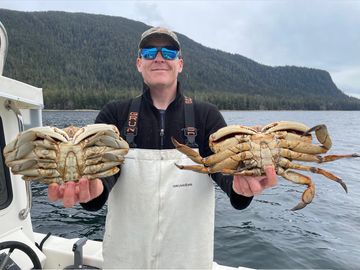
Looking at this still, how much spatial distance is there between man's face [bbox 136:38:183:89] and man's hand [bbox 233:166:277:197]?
140cm

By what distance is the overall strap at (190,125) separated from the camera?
407cm

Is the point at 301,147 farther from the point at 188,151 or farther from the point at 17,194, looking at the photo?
the point at 17,194

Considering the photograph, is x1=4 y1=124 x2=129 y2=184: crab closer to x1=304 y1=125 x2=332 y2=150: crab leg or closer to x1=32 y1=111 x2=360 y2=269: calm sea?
x1=304 y1=125 x2=332 y2=150: crab leg

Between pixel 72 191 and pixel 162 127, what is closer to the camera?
pixel 72 191

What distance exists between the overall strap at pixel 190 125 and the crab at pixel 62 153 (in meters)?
0.91

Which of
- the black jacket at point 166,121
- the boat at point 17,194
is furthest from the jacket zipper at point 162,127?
the boat at point 17,194

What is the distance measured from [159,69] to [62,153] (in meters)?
1.48

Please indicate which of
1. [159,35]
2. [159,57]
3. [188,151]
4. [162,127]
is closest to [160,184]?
[162,127]

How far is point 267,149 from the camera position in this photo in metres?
3.36

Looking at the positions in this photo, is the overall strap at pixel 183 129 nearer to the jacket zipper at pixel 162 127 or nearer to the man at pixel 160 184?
the man at pixel 160 184

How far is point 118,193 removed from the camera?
166 inches

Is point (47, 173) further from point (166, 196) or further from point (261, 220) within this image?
point (261, 220)

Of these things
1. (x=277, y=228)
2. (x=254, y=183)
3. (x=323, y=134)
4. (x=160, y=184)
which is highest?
(x=323, y=134)

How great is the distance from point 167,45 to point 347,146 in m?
32.2
